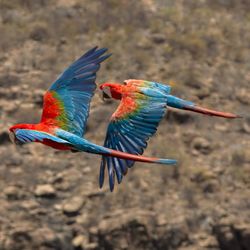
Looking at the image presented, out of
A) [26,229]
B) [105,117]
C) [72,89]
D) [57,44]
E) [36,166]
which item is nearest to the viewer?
[72,89]

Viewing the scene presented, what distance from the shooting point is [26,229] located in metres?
20.7

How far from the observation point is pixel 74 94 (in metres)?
10.7

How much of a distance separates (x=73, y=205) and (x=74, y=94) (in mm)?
10901

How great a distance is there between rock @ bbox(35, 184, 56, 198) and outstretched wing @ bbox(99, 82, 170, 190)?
10.7 meters

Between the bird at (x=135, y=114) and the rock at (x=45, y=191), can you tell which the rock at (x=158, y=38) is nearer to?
the rock at (x=45, y=191)

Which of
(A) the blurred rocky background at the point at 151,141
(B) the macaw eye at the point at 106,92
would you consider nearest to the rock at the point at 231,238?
(A) the blurred rocky background at the point at 151,141

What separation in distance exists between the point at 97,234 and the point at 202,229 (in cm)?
257

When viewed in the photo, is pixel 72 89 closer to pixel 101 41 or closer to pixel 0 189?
pixel 0 189

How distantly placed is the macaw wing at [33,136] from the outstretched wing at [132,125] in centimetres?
86

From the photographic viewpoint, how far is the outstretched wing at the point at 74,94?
1031 cm

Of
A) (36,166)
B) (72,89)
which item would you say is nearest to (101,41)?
(36,166)

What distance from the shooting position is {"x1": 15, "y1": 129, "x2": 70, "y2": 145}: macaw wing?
9070 millimetres

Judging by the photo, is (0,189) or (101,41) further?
(101,41)

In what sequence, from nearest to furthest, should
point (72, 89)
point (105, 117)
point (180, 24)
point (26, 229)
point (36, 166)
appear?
point (72, 89), point (26, 229), point (36, 166), point (105, 117), point (180, 24)
